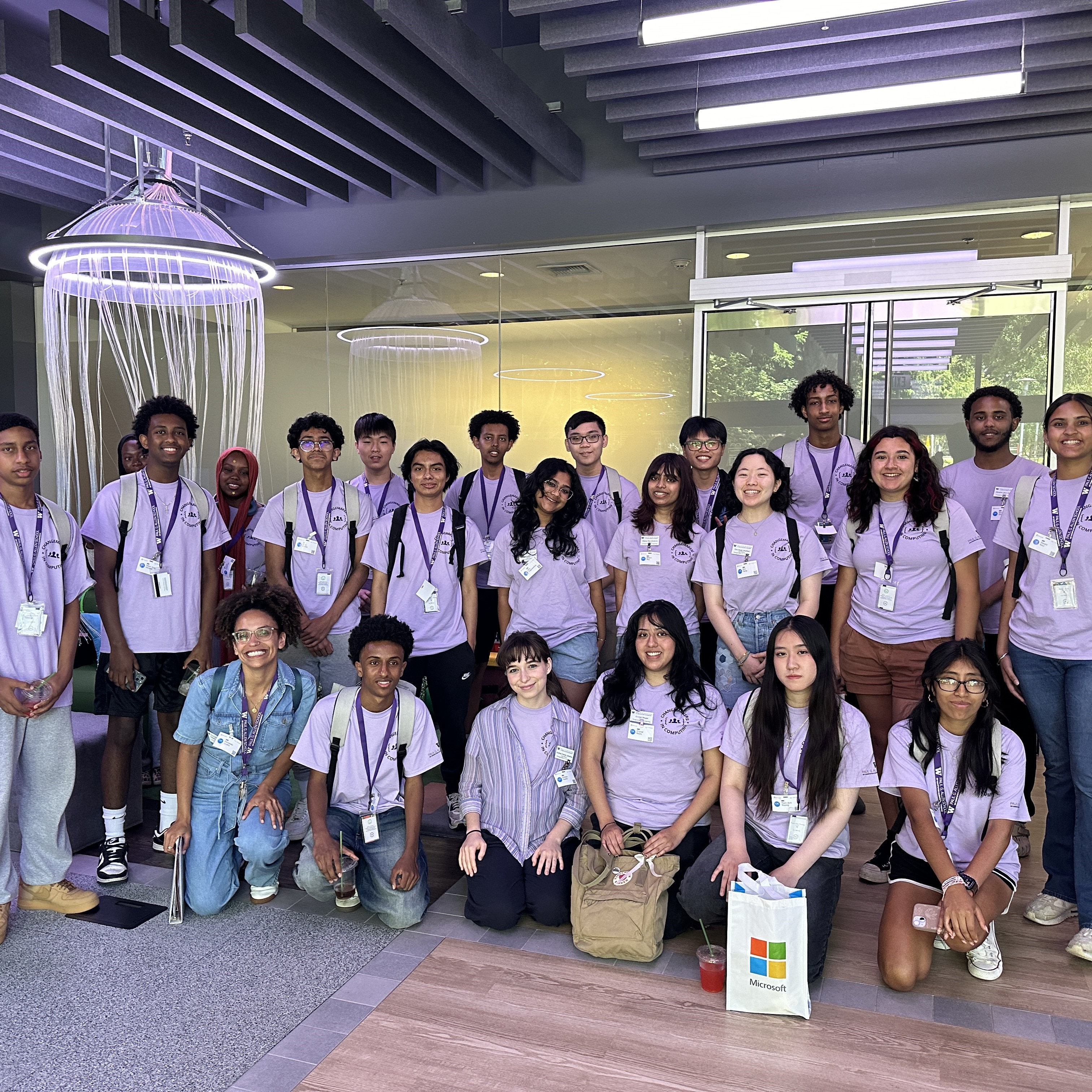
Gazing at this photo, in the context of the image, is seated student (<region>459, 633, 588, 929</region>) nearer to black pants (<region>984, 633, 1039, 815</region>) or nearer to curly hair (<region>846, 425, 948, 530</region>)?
curly hair (<region>846, 425, 948, 530</region>)

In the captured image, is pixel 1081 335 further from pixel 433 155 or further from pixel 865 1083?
pixel 865 1083

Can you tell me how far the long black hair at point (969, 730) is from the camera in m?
2.72

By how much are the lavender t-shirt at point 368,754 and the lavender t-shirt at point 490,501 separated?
1.29 meters

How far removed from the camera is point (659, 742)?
3084 mm

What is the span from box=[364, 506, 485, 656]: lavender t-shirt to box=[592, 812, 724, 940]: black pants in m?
1.00

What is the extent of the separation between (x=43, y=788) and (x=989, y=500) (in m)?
3.69

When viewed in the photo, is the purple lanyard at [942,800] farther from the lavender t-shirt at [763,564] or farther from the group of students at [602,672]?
the lavender t-shirt at [763,564]

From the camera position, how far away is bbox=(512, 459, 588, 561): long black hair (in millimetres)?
3602

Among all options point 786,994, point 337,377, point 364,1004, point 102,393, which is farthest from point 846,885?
point 102,393

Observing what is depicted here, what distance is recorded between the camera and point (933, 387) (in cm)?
530

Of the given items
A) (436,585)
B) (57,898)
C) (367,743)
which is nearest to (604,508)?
(436,585)

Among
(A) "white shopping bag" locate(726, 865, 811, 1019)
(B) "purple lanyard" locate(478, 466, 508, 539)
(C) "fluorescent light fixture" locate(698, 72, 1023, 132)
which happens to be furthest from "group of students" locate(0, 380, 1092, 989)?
(C) "fluorescent light fixture" locate(698, 72, 1023, 132)

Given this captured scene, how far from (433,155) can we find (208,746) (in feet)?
11.6

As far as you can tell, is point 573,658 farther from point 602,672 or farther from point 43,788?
point 43,788
